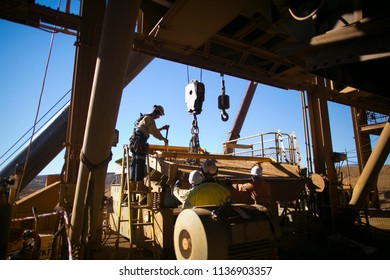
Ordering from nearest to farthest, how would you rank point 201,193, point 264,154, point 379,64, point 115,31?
1. point 115,31
2. point 201,193
3. point 379,64
4. point 264,154

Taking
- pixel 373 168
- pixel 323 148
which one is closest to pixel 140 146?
pixel 323 148

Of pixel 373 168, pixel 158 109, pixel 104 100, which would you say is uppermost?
pixel 158 109

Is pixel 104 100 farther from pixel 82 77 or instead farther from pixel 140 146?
pixel 140 146

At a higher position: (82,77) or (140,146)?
(82,77)

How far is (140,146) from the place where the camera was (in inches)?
228

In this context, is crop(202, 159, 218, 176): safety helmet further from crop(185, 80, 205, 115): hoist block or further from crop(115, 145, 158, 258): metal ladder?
crop(185, 80, 205, 115): hoist block

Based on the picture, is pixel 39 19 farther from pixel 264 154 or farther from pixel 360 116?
pixel 360 116

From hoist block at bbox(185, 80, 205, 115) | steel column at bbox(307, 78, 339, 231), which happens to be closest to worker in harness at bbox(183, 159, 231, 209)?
hoist block at bbox(185, 80, 205, 115)

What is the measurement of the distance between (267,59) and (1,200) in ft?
24.5

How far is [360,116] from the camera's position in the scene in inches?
628

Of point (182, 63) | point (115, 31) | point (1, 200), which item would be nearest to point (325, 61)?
point (115, 31)

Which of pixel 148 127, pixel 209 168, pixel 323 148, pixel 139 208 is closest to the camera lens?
pixel 209 168

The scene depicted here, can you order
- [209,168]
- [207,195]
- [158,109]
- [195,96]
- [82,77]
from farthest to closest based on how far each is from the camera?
[195,96] < [158,109] < [82,77] < [209,168] < [207,195]

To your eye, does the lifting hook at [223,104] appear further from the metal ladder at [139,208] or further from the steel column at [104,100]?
the steel column at [104,100]
